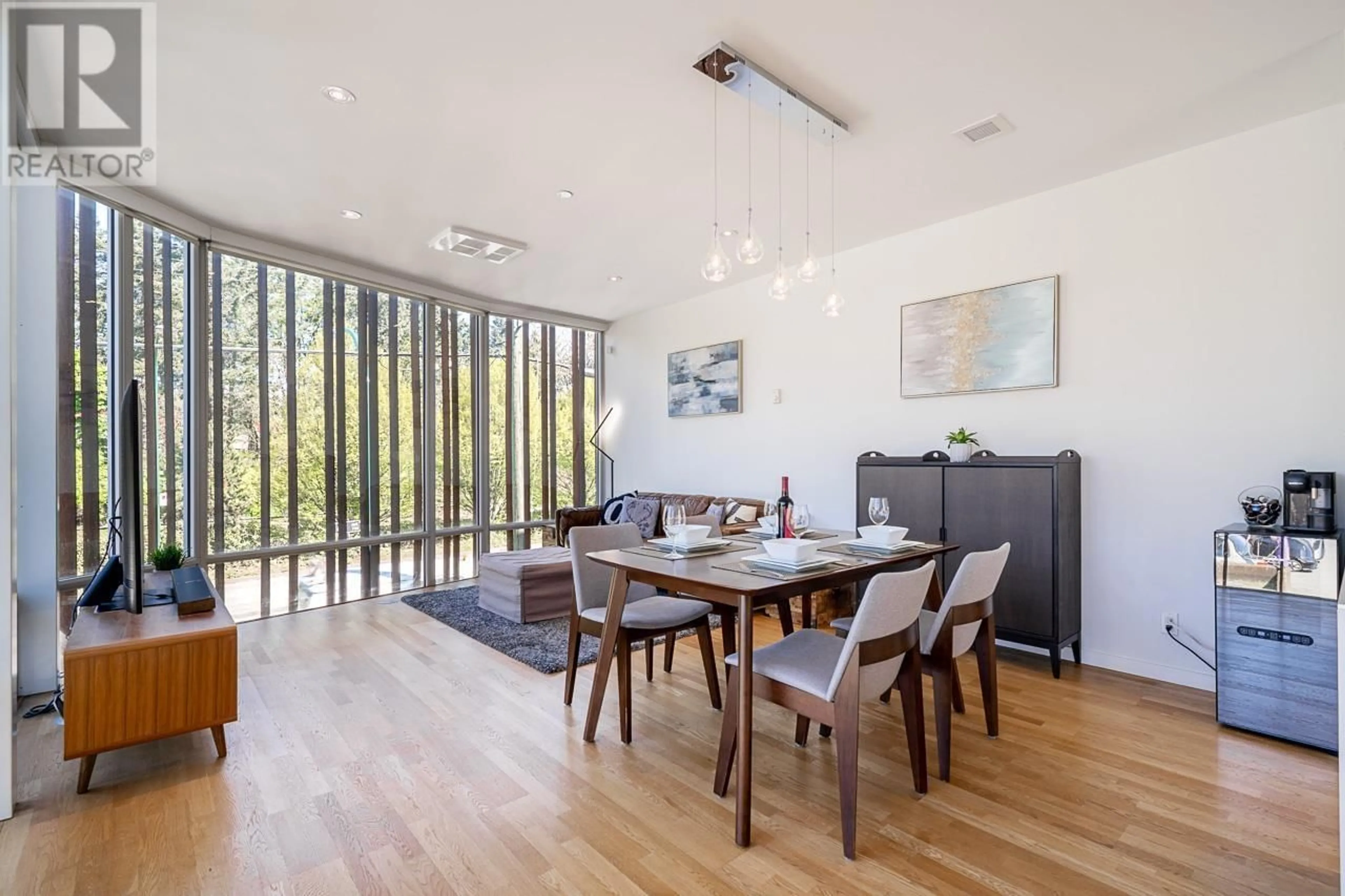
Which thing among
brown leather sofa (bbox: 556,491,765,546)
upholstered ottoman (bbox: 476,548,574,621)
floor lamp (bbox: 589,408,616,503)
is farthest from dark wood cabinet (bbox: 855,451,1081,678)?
floor lamp (bbox: 589,408,616,503)

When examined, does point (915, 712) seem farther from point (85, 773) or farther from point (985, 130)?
point (85, 773)

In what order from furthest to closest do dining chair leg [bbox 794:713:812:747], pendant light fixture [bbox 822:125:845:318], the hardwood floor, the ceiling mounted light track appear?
pendant light fixture [bbox 822:125:845:318] → dining chair leg [bbox 794:713:812:747] → the ceiling mounted light track → the hardwood floor

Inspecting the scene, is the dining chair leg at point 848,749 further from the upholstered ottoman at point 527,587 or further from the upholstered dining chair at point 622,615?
the upholstered ottoman at point 527,587

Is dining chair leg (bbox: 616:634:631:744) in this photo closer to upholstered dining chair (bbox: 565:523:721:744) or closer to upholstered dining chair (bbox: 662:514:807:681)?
upholstered dining chair (bbox: 565:523:721:744)

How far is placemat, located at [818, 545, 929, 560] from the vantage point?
2389 mm

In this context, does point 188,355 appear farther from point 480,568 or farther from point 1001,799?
point 1001,799

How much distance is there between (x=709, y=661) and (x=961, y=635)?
1.12 metres

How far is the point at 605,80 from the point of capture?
2.48 m

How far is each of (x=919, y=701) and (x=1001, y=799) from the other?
442 mm

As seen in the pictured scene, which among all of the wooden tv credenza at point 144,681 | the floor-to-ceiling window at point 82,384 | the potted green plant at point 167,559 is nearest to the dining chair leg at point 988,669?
the wooden tv credenza at point 144,681

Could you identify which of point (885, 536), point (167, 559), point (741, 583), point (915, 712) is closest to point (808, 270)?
point (885, 536)

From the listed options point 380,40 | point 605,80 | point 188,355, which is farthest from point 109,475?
point 605,80

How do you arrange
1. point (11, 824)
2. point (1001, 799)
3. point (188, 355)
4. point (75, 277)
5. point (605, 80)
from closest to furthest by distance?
1. point (11, 824)
2. point (1001, 799)
3. point (605, 80)
4. point (75, 277)
5. point (188, 355)

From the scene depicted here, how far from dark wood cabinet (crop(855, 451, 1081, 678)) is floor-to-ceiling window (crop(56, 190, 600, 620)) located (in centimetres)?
392
